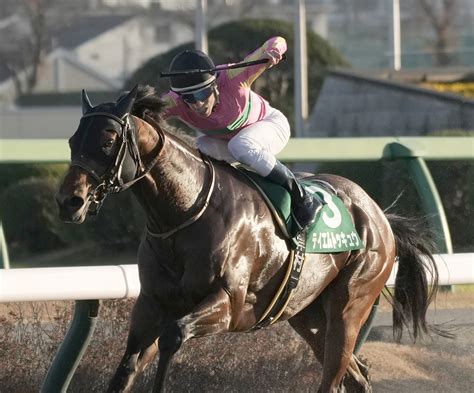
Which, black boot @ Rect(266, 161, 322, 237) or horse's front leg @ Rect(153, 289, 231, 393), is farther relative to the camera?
Result: black boot @ Rect(266, 161, 322, 237)

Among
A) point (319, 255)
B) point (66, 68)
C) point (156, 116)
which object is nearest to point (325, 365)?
point (319, 255)

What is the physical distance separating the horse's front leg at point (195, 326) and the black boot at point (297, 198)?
596mm

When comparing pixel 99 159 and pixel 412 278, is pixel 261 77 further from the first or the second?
pixel 99 159

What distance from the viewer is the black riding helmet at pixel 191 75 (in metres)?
4.46

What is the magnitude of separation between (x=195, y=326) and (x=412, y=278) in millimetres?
1728

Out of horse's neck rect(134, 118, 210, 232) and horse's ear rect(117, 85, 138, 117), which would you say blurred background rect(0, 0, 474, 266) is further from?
horse's ear rect(117, 85, 138, 117)

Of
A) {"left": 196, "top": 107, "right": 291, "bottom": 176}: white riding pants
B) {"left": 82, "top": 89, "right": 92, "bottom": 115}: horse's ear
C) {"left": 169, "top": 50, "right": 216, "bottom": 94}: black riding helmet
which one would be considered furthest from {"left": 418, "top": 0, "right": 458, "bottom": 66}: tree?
{"left": 82, "top": 89, "right": 92, "bottom": 115}: horse's ear

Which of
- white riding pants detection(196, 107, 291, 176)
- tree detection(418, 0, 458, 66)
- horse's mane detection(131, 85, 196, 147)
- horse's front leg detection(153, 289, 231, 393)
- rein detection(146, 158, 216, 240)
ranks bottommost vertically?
tree detection(418, 0, 458, 66)

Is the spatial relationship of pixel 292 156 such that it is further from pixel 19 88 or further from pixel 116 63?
pixel 116 63

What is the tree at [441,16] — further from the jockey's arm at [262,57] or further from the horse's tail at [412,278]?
the jockey's arm at [262,57]

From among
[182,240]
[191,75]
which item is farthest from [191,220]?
[191,75]

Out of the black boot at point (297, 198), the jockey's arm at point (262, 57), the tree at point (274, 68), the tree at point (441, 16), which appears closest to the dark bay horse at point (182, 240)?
the black boot at point (297, 198)

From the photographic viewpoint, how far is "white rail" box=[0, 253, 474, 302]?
4.58m

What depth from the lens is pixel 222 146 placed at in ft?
15.8
